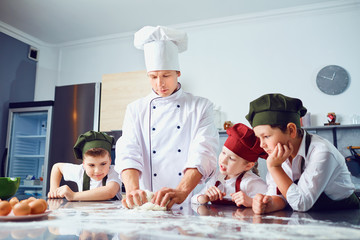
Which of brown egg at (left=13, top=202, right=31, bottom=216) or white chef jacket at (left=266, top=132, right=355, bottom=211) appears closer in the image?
brown egg at (left=13, top=202, right=31, bottom=216)

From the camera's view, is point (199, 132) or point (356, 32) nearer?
point (199, 132)

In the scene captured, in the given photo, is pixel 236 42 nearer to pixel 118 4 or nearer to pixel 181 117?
pixel 118 4

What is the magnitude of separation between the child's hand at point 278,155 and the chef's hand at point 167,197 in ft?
1.08

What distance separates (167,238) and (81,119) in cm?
365

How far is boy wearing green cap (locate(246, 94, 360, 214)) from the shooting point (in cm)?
102

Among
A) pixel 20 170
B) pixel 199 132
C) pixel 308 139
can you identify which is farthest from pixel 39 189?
pixel 308 139

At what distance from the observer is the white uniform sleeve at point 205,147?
1.29 metres

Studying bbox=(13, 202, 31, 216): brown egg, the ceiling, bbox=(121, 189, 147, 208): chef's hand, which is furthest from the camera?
the ceiling

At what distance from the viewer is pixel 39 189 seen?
169 inches

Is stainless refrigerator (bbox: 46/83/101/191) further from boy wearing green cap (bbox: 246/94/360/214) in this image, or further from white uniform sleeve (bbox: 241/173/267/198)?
boy wearing green cap (bbox: 246/94/360/214)

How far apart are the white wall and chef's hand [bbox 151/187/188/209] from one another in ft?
9.41

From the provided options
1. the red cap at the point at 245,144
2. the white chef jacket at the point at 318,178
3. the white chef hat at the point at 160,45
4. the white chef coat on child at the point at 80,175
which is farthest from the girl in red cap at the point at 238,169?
the white chef coat on child at the point at 80,175

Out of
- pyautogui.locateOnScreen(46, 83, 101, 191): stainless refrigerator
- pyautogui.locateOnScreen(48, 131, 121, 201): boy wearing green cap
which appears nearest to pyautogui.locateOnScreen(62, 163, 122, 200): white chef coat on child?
pyautogui.locateOnScreen(48, 131, 121, 201): boy wearing green cap

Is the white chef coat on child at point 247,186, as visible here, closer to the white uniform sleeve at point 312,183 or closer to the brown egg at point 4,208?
the white uniform sleeve at point 312,183
